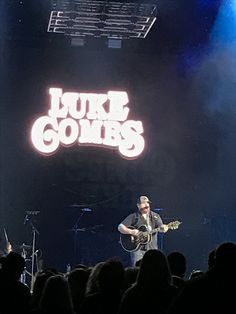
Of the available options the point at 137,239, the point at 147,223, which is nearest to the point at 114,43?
the point at 147,223

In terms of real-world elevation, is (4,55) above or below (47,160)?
above

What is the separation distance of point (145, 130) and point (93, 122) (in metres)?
1.25

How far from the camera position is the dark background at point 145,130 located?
12.9m

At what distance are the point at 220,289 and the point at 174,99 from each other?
36.2ft

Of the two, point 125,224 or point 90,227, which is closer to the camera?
point 125,224

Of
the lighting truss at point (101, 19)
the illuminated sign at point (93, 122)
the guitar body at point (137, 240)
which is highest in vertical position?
the lighting truss at point (101, 19)


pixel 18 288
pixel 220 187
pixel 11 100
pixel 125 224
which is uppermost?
pixel 11 100

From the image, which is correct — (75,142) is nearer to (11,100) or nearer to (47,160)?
(47,160)

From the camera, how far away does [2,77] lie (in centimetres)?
1338

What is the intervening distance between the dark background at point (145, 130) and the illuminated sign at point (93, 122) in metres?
0.40

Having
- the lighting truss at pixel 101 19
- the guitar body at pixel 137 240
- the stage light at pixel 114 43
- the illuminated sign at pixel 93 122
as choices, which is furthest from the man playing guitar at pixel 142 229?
the stage light at pixel 114 43

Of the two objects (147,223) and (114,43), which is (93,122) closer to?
(114,43)

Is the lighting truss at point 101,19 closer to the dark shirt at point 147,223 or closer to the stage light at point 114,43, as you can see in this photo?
the stage light at point 114,43

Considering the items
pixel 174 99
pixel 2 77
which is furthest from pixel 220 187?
pixel 2 77
